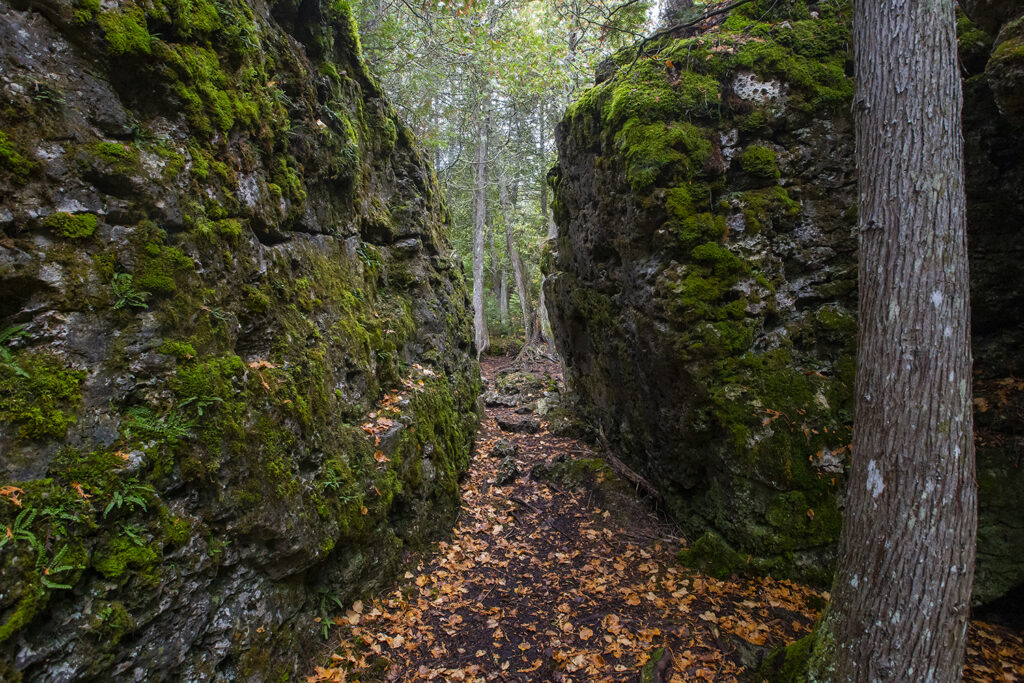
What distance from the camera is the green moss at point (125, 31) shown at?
3344 millimetres

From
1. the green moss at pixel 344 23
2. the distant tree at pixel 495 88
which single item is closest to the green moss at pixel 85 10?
the green moss at pixel 344 23

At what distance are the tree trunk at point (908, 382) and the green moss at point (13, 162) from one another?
5673mm

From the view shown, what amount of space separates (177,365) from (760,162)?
6689mm

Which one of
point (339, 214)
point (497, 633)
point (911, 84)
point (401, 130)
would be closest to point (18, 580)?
point (497, 633)

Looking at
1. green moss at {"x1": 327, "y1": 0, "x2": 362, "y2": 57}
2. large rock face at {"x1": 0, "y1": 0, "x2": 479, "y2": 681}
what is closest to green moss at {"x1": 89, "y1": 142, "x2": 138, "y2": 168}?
large rock face at {"x1": 0, "y1": 0, "x2": 479, "y2": 681}

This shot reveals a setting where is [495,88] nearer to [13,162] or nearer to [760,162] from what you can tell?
[760,162]

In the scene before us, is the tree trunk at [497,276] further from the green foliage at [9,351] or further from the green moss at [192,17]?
the green foliage at [9,351]

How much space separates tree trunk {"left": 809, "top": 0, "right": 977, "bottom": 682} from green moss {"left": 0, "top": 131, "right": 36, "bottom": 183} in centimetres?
567

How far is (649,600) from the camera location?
4988 mm

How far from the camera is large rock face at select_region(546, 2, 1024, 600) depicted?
16.2ft

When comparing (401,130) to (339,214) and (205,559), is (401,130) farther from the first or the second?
(205,559)

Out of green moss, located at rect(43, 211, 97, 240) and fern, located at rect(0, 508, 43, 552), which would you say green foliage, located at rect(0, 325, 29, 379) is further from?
fern, located at rect(0, 508, 43, 552)

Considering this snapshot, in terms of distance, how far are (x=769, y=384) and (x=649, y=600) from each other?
2.84 metres

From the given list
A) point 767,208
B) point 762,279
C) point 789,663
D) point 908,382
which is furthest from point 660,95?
point 789,663
